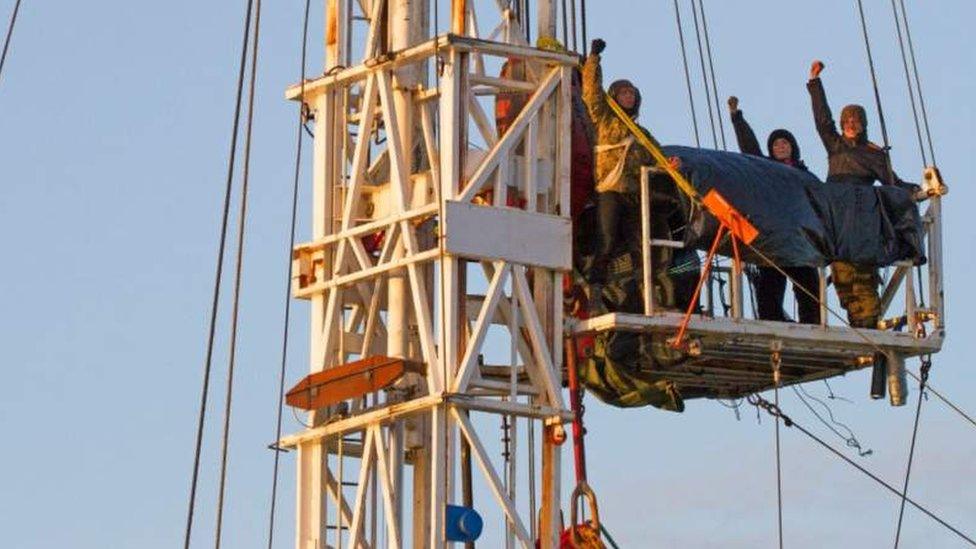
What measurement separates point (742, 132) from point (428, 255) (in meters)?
5.08

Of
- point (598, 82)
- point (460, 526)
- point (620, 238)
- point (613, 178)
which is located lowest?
point (460, 526)

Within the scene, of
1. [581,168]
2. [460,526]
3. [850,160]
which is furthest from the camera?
[850,160]

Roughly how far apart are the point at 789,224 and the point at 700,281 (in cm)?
148

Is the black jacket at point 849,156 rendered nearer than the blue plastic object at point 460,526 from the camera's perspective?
No

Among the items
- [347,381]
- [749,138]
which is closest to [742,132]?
[749,138]

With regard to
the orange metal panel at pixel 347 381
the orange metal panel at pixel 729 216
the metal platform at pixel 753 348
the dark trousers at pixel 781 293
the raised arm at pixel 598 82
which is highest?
the raised arm at pixel 598 82

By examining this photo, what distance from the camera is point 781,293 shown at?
25594 mm

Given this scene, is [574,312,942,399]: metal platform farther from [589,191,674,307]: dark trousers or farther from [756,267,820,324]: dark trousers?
[589,191,674,307]: dark trousers

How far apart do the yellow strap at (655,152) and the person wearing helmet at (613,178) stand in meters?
0.04

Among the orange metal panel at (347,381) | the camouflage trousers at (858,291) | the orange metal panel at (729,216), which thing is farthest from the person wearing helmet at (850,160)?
the orange metal panel at (347,381)

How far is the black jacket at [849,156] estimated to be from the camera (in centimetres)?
2620

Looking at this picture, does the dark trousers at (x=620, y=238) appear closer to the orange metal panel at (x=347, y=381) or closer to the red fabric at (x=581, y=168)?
the red fabric at (x=581, y=168)

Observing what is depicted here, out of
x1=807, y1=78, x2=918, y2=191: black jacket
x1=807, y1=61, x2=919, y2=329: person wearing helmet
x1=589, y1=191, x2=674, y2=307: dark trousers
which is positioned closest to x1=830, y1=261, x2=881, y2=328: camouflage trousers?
x1=807, y1=61, x2=919, y2=329: person wearing helmet

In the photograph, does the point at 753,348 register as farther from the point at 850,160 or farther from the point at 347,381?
the point at 347,381
